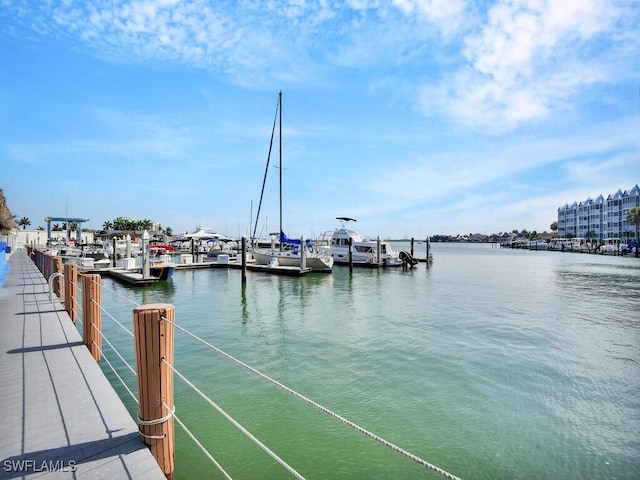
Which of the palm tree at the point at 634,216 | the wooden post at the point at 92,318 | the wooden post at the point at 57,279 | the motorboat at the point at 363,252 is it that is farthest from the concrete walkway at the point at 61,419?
the palm tree at the point at 634,216

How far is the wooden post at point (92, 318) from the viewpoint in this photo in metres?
6.83

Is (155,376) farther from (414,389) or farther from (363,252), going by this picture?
(363,252)

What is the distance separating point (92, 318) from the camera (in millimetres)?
6883

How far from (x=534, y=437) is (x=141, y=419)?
7.01 m

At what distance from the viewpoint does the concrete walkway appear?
333cm

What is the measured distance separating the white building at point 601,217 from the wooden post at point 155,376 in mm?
129655

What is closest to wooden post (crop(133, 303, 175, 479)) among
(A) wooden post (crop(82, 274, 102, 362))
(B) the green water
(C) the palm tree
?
A: (B) the green water

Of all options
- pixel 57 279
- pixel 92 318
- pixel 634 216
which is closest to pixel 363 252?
pixel 57 279

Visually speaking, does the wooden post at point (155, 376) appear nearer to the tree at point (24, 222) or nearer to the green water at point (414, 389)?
the green water at point (414, 389)

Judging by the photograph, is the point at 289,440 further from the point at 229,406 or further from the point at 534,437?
the point at 534,437

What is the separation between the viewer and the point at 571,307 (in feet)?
68.2

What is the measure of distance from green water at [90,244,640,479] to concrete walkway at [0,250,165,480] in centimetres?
190

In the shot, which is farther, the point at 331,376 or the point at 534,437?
the point at 331,376

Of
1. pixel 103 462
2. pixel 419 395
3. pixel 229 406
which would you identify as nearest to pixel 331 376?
pixel 419 395
